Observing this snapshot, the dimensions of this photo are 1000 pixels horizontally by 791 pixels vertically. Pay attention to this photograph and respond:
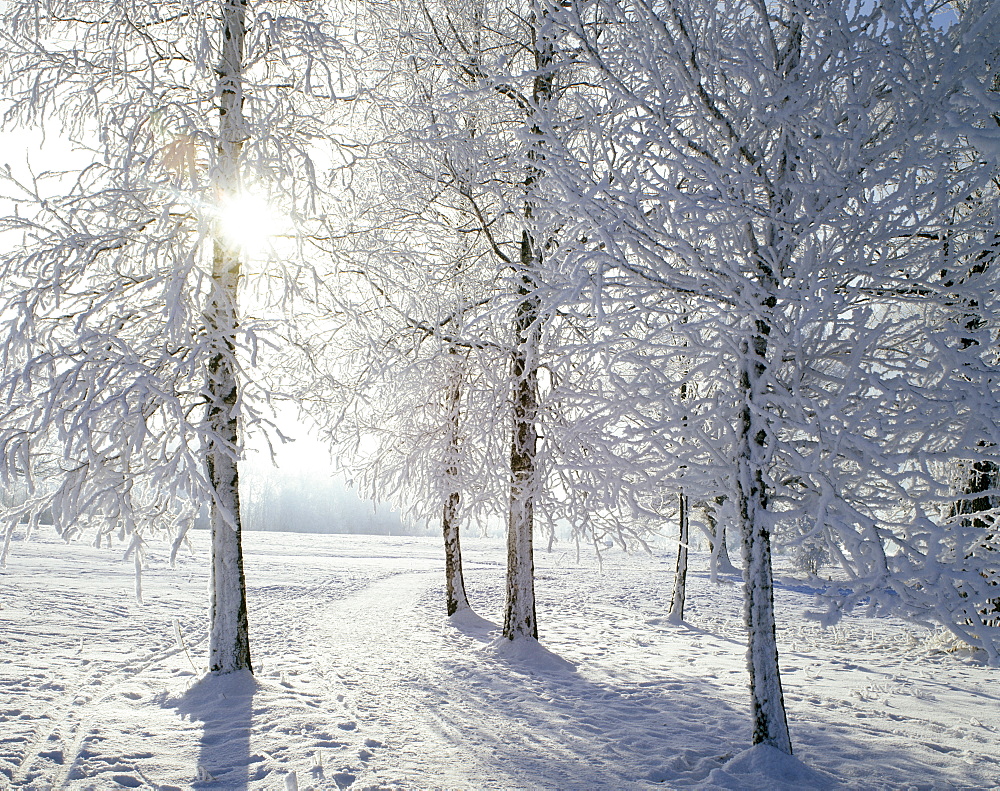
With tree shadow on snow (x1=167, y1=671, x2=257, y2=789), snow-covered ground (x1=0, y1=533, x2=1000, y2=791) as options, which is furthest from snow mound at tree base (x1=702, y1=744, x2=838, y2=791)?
tree shadow on snow (x1=167, y1=671, x2=257, y2=789)

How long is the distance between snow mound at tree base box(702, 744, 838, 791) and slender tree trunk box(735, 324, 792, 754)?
0.37ft

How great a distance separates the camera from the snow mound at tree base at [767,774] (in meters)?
3.68

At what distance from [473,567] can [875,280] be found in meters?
22.4

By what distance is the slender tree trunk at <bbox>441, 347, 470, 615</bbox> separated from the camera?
24.0 feet

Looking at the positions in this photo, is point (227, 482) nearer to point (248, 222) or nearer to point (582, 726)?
point (248, 222)

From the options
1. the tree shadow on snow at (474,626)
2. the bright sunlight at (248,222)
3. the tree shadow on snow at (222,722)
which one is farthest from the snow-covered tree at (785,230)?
the tree shadow on snow at (474,626)

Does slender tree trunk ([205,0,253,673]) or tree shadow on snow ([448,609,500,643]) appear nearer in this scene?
slender tree trunk ([205,0,253,673])

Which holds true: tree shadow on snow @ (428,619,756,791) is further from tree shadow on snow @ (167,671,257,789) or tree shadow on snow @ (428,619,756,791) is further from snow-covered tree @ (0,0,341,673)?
snow-covered tree @ (0,0,341,673)

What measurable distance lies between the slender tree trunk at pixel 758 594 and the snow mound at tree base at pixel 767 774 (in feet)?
0.37

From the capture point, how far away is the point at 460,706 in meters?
5.52

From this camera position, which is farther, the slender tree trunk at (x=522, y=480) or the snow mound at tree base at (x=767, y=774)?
the slender tree trunk at (x=522, y=480)

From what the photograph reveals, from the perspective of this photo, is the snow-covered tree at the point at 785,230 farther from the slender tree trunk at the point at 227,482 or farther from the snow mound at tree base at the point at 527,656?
the slender tree trunk at the point at 227,482

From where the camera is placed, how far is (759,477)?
13.6ft

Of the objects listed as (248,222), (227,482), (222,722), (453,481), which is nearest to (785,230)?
(453,481)
